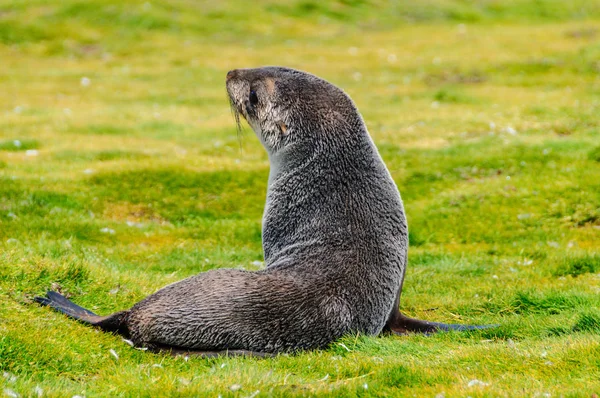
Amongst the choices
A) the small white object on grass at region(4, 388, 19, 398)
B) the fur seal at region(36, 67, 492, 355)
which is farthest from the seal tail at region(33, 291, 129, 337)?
the small white object on grass at region(4, 388, 19, 398)

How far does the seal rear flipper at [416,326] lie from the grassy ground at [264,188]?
24cm

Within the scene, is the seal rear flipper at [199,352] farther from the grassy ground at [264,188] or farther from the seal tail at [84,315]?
the seal tail at [84,315]

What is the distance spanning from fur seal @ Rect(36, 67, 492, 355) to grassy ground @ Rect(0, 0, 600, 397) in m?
0.27

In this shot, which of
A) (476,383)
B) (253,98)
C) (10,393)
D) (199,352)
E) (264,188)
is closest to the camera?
(10,393)

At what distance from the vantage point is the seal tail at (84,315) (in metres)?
7.52

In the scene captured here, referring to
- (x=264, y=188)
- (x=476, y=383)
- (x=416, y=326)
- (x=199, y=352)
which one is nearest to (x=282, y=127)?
(x=416, y=326)

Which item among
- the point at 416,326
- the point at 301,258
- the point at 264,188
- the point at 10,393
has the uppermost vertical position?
the point at 301,258

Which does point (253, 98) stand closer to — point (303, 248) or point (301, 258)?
point (303, 248)

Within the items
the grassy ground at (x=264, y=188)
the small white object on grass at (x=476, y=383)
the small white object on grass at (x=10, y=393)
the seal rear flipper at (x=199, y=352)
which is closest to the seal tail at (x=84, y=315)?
the grassy ground at (x=264, y=188)

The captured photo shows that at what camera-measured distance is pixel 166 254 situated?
12414 mm

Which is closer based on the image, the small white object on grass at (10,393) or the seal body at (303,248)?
the small white object on grass at (10,393)

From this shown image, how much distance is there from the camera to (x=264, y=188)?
16594mm

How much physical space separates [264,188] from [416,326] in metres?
8.60

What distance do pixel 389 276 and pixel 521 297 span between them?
8.59 feet
